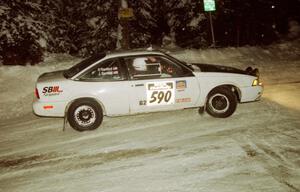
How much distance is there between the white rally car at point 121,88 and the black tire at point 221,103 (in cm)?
19

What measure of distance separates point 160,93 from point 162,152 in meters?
1.56

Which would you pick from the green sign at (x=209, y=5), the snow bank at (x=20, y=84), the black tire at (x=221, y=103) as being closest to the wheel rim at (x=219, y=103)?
the black tire at (x=221, y=103)

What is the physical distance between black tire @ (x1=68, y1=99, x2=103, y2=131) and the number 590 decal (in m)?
1.09

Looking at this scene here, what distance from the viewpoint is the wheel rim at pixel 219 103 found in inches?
308

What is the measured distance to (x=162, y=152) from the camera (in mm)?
6312

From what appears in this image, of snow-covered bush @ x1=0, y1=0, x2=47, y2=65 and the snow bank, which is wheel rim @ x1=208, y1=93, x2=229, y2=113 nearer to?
the snow bank

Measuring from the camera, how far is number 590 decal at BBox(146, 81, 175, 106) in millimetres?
7402

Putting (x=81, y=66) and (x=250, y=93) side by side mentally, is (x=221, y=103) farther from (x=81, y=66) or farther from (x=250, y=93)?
(x=81, y=66)

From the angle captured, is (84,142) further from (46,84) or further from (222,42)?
(222,42)

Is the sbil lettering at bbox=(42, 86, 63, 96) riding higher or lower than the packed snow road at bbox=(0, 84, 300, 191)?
higher

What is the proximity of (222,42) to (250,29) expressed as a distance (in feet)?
5.23

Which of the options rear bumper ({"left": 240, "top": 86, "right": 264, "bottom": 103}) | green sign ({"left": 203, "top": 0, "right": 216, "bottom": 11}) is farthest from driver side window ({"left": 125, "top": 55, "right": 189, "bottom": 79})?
green sign ({"left": 203, "top": 0, "right": 216, "bottom": 11})

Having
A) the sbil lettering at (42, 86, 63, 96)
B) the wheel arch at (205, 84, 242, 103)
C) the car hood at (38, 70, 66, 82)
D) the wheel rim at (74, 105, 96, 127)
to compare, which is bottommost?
the wheel rim at (74, 105, 96, 127)

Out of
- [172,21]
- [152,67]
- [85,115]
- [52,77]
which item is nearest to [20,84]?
[52,77]
